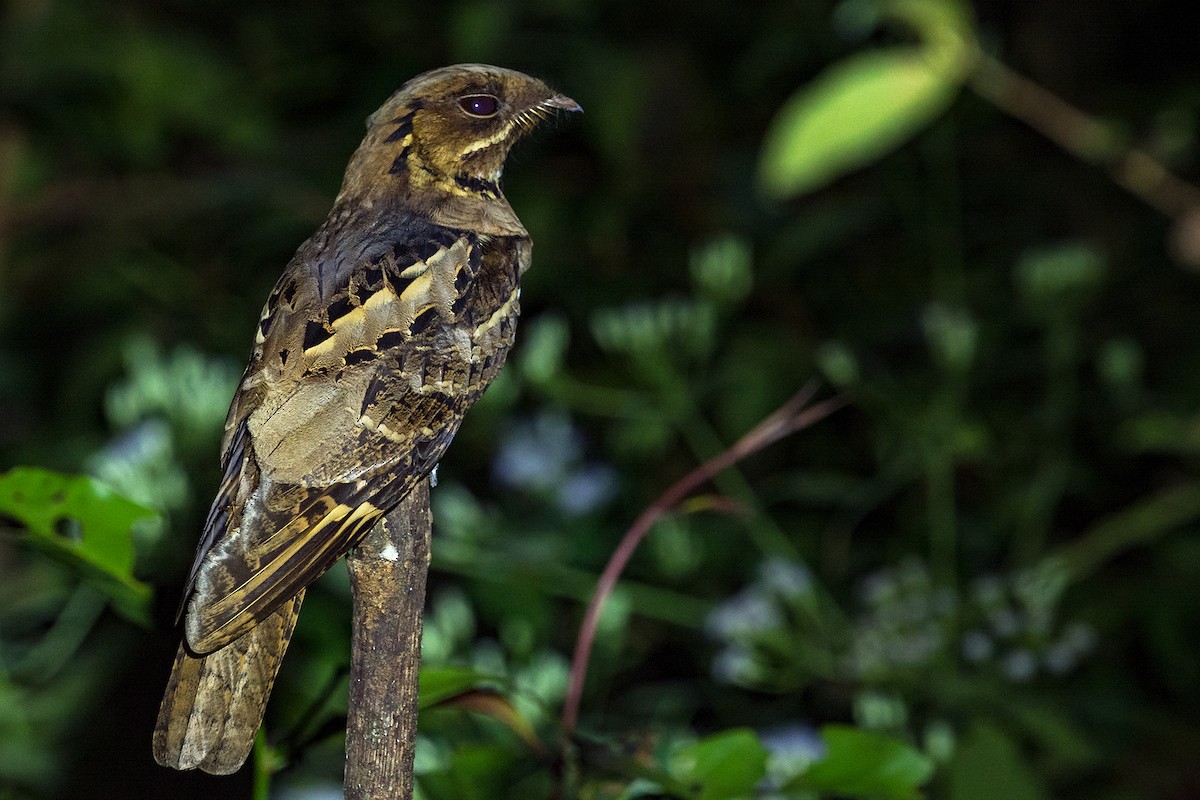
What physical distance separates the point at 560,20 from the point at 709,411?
964 millimetres

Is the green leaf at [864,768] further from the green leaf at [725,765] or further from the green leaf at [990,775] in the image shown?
the green leaf at [990,775]

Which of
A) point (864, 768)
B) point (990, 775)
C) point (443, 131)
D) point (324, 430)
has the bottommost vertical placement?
point (864, 768)

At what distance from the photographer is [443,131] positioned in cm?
118

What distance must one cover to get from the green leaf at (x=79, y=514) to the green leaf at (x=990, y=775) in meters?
0.78

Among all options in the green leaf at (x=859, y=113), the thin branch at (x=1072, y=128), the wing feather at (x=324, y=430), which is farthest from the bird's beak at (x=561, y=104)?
the green leaf at (x=859, y=113)

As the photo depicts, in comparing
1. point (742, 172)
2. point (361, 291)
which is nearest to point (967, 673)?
point (742, 172)

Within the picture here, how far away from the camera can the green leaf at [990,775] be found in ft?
4.11

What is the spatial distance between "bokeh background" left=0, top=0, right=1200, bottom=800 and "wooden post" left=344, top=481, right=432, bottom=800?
0.82m

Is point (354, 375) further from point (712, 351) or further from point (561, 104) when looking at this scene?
point (712, 351)

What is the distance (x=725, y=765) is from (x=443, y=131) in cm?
60

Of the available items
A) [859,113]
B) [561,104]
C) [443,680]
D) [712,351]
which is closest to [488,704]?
[443,680]

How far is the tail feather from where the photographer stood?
87 cm

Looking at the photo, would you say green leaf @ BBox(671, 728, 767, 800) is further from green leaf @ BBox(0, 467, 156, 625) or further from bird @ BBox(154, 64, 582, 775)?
Answer: green leaf @ BBox(0, 467, 156, 625)

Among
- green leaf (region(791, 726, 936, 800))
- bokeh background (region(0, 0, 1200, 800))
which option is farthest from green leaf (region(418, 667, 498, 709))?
bokeh background (region(0, 0, 1200, 800))
